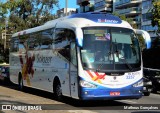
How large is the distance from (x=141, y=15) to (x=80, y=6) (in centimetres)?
4401

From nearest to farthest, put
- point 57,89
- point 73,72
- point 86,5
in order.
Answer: point 73,72
point 57,89
point 86,5

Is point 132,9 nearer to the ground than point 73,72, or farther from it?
farther from it

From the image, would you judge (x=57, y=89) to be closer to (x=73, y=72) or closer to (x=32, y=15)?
(x=73, y=72)

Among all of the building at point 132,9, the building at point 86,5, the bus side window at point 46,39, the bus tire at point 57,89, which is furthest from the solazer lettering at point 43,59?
the building at point 86,5

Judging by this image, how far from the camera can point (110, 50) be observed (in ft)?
47.3

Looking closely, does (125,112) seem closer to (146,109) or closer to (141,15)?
(146,109)

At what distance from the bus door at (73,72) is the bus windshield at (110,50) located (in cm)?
51

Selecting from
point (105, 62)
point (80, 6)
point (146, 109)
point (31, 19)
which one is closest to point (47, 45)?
point (105, 62)

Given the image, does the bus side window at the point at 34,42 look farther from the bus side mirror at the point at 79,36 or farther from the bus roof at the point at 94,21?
the bus side mirror at the point at 79,36

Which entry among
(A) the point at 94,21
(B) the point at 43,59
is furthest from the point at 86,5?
(A) the point at 94,21

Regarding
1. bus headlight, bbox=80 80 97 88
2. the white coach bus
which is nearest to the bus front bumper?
the white coach bus

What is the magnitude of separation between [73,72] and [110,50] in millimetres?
1598

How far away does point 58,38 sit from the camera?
16.6 metres

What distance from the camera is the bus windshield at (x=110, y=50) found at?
46.5 feet
